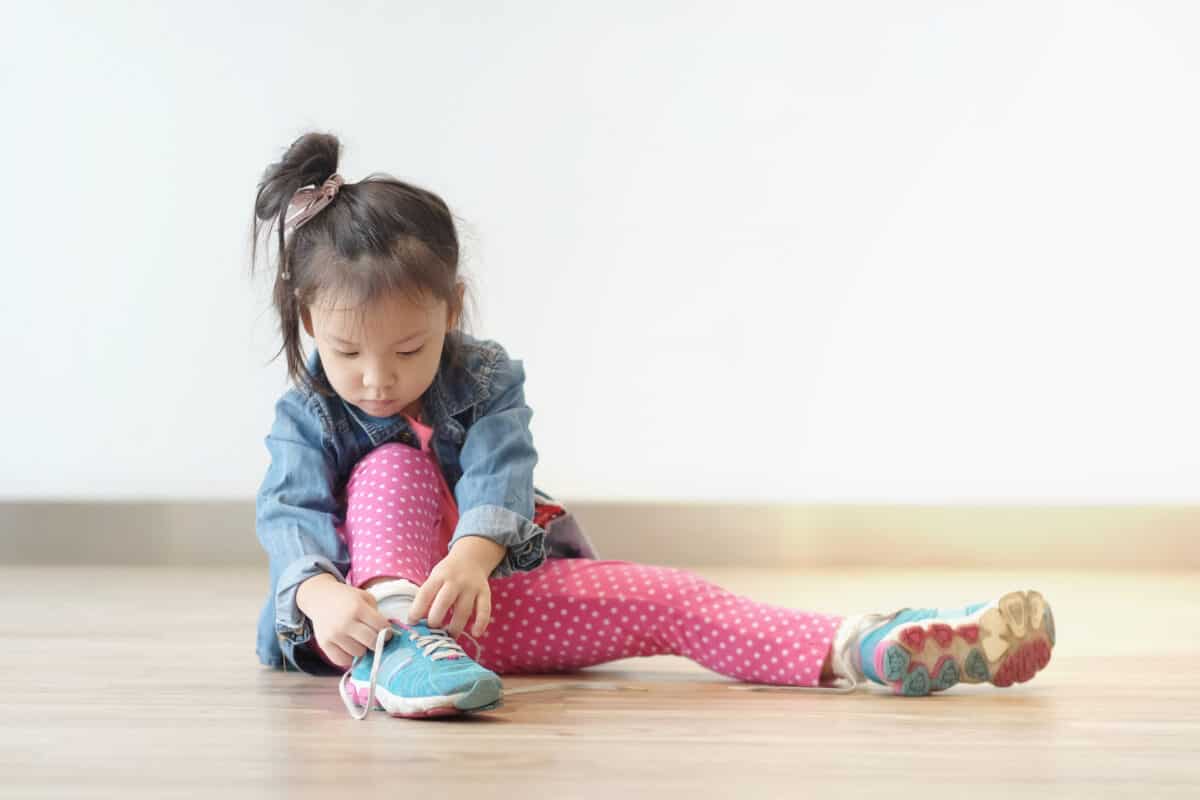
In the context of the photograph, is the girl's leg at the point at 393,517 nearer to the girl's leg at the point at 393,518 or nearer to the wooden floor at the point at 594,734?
the girl's leg at the point at 393,518

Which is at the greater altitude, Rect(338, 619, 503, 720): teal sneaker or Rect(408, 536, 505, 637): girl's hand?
Rect(408, 536, 505, 637): girl's hand

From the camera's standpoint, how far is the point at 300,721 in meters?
1.06

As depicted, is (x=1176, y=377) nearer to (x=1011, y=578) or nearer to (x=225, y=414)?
(x=1011, y=578)

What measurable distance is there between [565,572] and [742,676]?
7.0 inches

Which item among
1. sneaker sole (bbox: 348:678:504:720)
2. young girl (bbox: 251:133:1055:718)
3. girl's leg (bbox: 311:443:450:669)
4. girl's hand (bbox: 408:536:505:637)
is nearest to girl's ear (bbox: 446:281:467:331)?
young girl (bbox: 251:133:1055:718)

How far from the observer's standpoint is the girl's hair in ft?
4.02

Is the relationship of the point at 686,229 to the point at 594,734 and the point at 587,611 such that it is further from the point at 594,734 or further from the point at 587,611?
the point at 594,734

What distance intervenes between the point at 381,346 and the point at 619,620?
31cm

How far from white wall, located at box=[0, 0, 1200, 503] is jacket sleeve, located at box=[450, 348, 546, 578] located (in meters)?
1.37

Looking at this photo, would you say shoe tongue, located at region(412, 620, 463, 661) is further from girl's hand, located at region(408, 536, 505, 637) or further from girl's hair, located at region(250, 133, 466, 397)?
girl's hair, located at region(250, 133, 466, 397)

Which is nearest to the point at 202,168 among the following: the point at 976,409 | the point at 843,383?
the point at 843,383

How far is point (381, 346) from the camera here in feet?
4.00

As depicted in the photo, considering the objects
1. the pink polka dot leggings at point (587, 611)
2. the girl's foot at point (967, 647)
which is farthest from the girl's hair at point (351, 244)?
the girl's foot at point (967, 647)

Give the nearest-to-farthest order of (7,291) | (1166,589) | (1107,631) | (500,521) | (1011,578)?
(500,521), (1107,631), (1166,589), (1011,578), (7,291)
